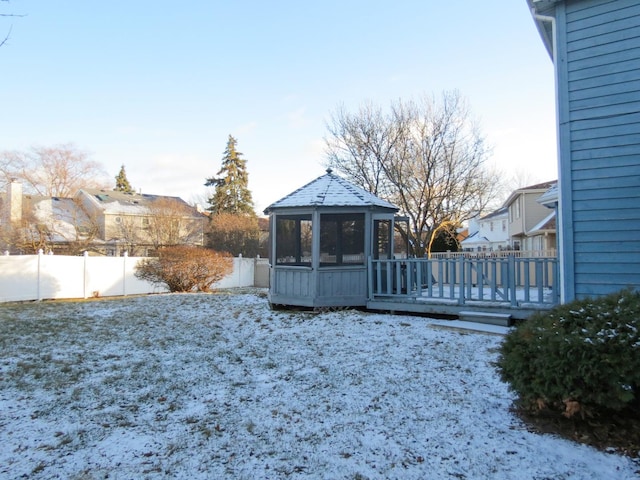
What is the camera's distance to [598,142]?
4.91 metres

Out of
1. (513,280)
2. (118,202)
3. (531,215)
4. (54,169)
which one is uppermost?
(54,169)

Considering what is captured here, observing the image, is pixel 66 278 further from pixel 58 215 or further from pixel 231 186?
pixel 231 186

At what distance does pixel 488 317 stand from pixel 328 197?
3907 millimetres

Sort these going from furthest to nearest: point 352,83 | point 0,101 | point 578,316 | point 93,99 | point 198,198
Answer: point 198,198, point 352,83, point 93,99, point 0,101, point 578,316

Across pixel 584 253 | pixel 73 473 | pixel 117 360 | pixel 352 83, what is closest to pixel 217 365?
pixel 117 360

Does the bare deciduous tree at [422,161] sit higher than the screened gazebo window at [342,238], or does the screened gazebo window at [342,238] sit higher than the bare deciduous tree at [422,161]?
the bare deciduous tree at [422,161]

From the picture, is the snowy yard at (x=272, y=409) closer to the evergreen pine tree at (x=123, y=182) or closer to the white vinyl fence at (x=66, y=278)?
the white vinyl fence at (x=66, y=278)

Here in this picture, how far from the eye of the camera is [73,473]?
8.23 feet

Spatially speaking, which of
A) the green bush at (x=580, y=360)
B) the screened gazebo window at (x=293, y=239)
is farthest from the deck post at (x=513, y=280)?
the screened gazebo window at (x=293, y=239)

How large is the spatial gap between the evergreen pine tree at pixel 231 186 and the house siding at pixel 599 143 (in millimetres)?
29146

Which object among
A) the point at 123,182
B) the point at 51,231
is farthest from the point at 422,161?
the point at 123,182

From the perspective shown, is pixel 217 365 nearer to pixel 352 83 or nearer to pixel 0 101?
pixel 0 101

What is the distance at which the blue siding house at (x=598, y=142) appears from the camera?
4.71 meters

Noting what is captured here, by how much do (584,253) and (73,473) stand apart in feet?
18.5
